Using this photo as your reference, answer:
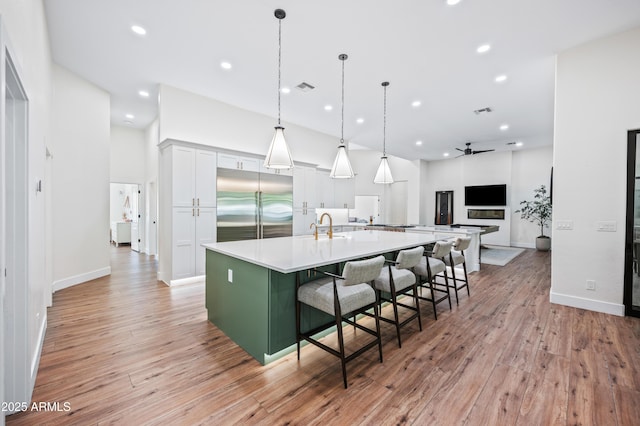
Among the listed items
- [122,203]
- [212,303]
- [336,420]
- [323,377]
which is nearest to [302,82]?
[212,303]

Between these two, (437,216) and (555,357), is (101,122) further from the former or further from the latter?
(437,216)

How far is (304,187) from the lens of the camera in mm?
6098

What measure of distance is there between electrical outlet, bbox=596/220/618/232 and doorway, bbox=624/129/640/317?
102 mm

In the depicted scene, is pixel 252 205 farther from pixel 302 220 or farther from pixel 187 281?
pixel 187 281

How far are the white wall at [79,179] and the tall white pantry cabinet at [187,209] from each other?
4.06ft

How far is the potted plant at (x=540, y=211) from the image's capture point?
8.30 metres

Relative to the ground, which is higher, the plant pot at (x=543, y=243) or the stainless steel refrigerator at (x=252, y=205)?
the stainless steel refrigerator at (x=252, y=205)

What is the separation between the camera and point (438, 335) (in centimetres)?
279

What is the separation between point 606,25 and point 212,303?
5269mm

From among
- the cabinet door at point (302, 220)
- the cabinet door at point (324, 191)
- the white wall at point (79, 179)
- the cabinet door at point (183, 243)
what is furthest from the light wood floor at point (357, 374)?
the cabinet door at point (324, 191)

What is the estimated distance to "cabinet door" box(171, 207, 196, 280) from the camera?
4375 mm

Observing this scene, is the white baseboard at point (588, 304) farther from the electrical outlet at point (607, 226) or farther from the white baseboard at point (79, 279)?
the white baseboard at point (79, 279)

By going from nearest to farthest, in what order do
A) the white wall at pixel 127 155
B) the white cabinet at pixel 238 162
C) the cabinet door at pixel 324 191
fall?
the white cabinet at pixel 238 162
the cabinet door at pixel 324 191
the white wall at pixel 127 155

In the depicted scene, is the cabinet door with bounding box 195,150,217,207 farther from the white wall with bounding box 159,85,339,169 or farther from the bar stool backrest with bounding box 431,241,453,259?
the bar stool backrest with bounding box 431,241,453,259
